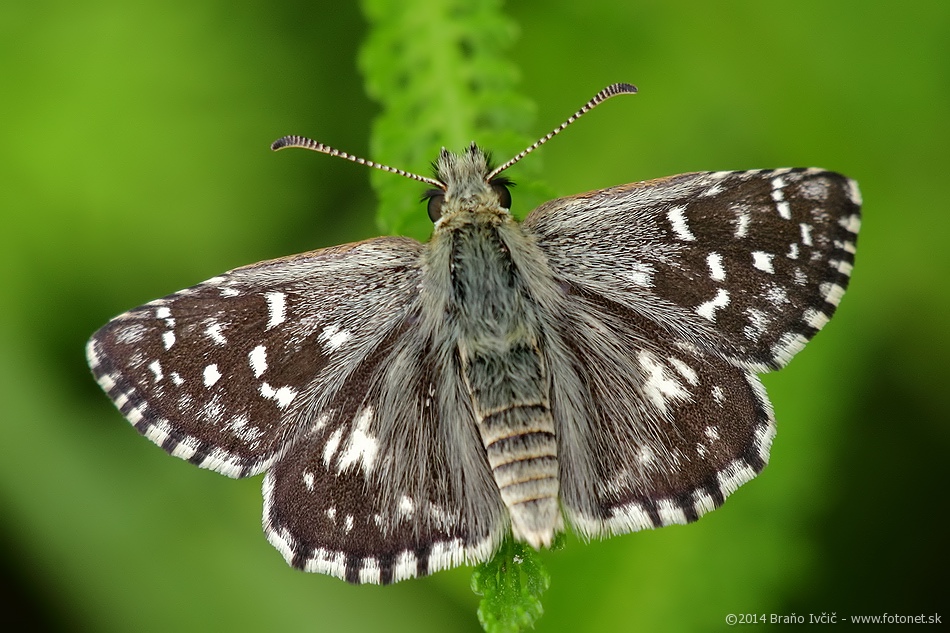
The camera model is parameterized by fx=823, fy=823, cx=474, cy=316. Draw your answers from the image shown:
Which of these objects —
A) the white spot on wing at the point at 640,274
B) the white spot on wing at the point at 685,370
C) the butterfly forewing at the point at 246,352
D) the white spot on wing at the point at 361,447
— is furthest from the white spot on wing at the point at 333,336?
the white spot on wing at the point at 685,370

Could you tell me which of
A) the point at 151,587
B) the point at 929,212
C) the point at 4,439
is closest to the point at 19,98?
the point at 4,439

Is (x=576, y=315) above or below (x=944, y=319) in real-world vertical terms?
above

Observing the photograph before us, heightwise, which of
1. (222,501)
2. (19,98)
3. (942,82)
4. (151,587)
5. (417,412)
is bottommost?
(151,587)

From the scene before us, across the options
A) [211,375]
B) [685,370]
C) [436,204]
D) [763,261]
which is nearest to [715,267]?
[763,261]

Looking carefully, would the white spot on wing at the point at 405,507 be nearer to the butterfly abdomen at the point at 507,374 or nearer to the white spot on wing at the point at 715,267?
the butterfly abdomen at the point at 507,374

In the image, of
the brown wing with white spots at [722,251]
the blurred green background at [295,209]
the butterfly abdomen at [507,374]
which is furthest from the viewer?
the blurred green background at [295,209]

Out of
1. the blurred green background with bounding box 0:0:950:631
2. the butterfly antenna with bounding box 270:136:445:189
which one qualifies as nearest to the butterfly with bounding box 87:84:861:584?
the butterfly antenna with bounding box 270:136:445:189

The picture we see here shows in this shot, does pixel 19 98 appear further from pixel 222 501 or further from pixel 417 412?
pixel 417 412
